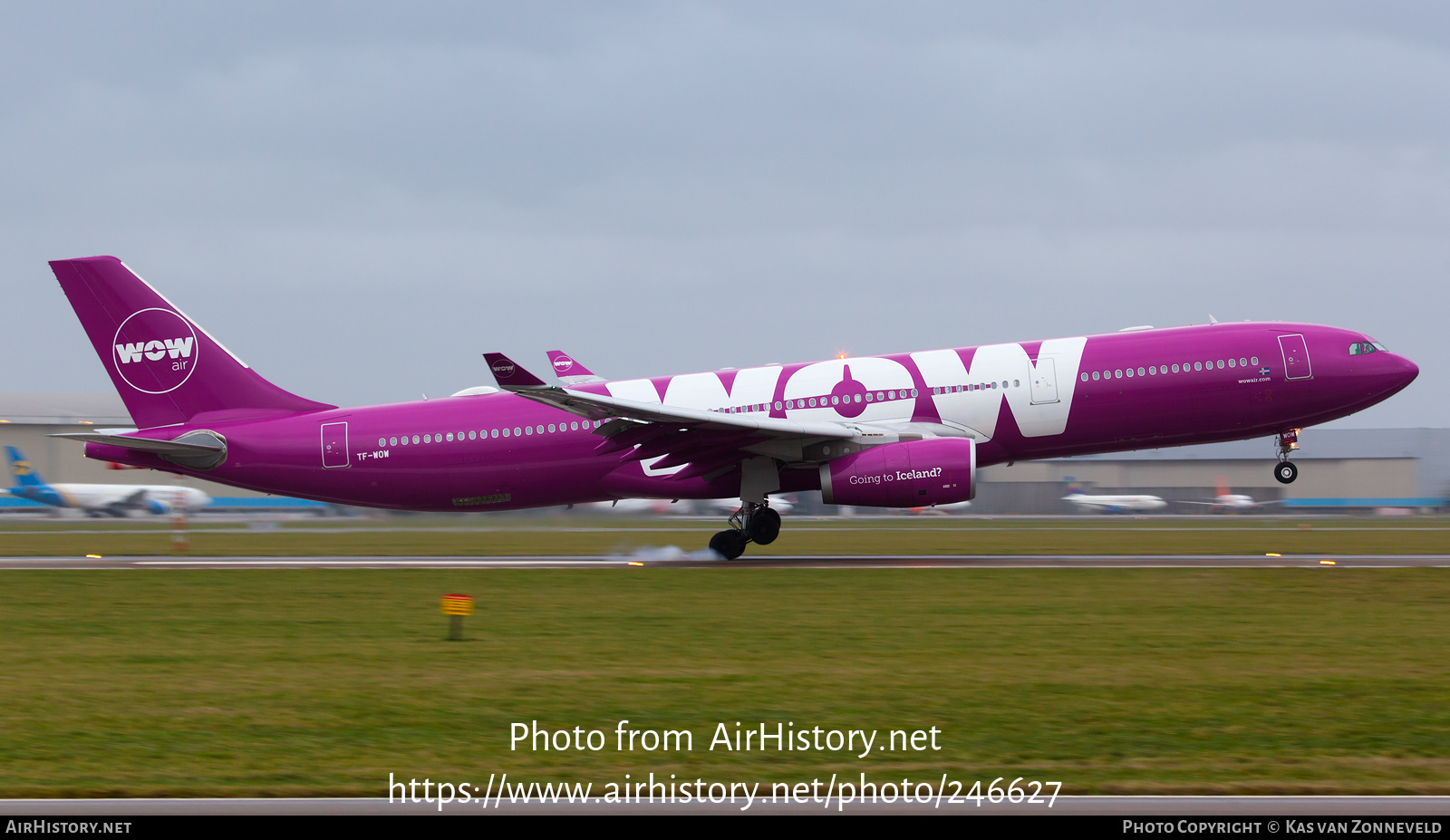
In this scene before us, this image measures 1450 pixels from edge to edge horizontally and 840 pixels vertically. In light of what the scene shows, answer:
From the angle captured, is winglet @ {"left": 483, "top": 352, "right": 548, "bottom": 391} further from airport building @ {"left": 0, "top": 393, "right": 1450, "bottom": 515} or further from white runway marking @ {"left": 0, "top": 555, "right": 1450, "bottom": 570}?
airport building @ {"left": 0, "top": 393, "right": 1450, "bottom": 515}

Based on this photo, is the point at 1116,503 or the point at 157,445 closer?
the point at 157,445

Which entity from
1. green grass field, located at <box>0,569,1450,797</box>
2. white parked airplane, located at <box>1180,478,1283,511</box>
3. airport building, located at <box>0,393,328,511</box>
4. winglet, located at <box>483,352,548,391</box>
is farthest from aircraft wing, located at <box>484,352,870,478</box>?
white parked airplane, located at <box>1180,478,1283,511</box>

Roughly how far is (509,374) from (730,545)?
24.8 feet

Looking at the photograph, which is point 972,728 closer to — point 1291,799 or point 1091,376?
point 1291,799

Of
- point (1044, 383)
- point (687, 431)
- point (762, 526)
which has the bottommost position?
point (762, 526)

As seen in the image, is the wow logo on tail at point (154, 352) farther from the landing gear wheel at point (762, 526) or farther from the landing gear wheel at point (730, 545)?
the landing gear wheel at point (762, 526)

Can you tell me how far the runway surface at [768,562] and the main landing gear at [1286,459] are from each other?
1.81 m

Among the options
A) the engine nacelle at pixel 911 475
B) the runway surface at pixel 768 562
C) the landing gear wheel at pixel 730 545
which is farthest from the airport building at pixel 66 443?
the engine nacelle at pixel 911 475

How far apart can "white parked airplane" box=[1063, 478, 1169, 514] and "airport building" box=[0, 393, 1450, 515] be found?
158 centimetres

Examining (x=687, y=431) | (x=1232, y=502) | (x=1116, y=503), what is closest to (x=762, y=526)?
(x=687, y=431)

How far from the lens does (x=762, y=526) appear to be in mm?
29016

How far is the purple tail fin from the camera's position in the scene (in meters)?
29.8

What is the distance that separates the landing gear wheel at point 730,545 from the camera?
29.1 meters

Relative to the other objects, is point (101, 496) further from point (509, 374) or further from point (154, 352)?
point (509, 374)
